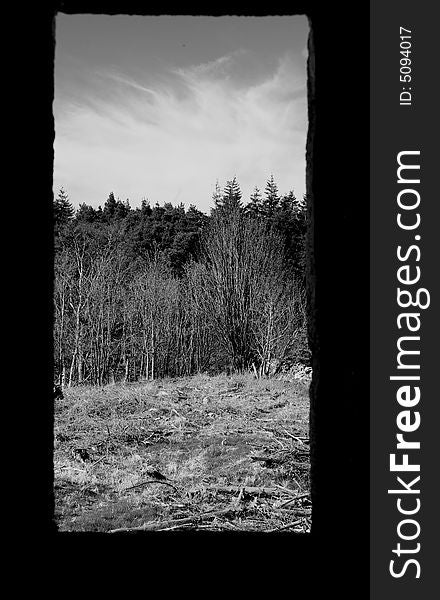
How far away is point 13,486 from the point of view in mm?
1837

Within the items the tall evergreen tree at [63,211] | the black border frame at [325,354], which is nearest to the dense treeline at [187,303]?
the tall evergreen tree at [63,211]

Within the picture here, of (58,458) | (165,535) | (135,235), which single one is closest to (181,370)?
(135,235)

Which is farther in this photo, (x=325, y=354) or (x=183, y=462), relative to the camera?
(x=183, y=462)

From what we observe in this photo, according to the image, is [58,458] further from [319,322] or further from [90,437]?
[319,322]

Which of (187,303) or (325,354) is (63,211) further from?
(325,354)

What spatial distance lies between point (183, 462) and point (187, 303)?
52.0 feet

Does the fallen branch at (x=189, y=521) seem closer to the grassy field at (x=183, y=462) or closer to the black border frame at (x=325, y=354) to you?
the grassy field at (x=183, y=462)

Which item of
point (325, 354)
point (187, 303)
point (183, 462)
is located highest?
point (187, 303)

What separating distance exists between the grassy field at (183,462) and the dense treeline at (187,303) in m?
5.19

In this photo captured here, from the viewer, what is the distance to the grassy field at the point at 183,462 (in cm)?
570

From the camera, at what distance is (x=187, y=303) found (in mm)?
23797

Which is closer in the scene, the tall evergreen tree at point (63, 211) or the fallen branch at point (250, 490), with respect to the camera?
the fallen branch at point (250, 490)

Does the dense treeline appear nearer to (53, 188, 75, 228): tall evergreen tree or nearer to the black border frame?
(53, 188, 75, 228): tall evergreen tree

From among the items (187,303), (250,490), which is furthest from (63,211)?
(250,490)
